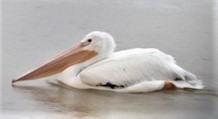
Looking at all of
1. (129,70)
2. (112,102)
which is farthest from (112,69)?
(112,102)

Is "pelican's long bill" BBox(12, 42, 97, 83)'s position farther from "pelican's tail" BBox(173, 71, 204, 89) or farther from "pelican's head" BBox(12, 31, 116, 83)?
"pelican's tail" BBox(173, 71, 204, 89)

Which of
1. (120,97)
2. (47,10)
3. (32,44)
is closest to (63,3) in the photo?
(47,10)

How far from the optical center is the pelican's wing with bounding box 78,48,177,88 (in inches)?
107

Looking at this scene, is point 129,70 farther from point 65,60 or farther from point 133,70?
point 65,60

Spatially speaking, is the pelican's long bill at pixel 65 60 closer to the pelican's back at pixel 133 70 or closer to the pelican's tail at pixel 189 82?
the pelican's back at pixel 133 70

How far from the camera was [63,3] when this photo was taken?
349 centimetres

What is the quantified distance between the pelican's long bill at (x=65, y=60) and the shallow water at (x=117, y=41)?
46 millimetres

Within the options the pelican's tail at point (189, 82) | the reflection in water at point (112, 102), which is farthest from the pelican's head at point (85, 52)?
the pelican's tail at point (189, 82)

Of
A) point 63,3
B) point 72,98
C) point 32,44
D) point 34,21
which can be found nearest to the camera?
point 72,98

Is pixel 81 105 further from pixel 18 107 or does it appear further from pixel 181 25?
pixel 181 25

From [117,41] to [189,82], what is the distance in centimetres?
50

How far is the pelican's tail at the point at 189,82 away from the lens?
2.76 m

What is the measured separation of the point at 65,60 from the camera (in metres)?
2.89

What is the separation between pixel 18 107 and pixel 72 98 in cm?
27
